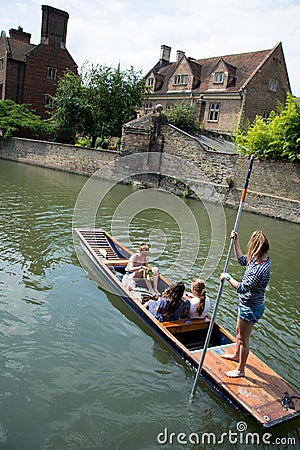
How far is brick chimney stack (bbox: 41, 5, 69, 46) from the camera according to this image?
28.2 m

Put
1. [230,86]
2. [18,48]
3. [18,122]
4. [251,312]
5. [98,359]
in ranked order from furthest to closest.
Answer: [18,48] < [230,86] < [18,122] < [98,359] < [251,312]

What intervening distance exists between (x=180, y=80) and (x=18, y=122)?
12684mm

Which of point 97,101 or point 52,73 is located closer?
point 97,101

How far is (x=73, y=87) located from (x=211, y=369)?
74.8 feet

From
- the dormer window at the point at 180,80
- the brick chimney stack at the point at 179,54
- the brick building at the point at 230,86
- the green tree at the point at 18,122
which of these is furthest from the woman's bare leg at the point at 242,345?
the brick chimney stack at the point at 179,54

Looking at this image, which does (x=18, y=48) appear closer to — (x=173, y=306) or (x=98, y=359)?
(x=173, y=306)

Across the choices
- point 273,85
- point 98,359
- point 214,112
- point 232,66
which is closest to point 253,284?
point 98,359

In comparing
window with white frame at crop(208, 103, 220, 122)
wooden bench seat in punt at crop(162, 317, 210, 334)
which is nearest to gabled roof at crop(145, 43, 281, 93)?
window with white frame at crop(208, 103, 220, 122)

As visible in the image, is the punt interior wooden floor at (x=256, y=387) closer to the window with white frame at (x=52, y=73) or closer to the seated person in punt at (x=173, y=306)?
the seated person in punt at (x=173, y=306)

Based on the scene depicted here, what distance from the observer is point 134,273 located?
6383 mm

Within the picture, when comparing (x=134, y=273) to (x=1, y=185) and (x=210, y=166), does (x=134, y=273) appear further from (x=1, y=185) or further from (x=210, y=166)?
(x=210, y=166)

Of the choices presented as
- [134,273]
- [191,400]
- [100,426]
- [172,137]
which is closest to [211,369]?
[191,400]

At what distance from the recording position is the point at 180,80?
2938 centimetres

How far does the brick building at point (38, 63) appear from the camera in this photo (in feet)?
92.1
